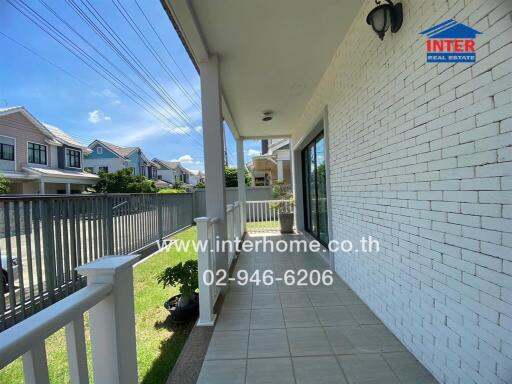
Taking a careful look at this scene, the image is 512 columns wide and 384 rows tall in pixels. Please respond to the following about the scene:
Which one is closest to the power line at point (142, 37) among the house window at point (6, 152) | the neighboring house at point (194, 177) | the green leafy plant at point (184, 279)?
the green leafy plant at point (184, 279)

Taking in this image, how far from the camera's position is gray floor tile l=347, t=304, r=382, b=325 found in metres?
2.62

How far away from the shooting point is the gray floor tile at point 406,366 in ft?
6.05

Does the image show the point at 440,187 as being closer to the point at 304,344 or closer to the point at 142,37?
the point at 304,344

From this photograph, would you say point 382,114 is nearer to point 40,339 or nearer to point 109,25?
point 40,339

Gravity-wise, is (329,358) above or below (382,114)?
below

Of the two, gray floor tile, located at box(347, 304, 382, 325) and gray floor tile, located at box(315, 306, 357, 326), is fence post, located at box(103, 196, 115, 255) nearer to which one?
gray floor tile, located at box(315, 306, 357, 326)

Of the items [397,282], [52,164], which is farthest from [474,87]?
[52,164]

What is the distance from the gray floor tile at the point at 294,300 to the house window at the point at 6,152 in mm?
17124

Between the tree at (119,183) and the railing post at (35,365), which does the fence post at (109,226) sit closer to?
the railing post at (35,365)

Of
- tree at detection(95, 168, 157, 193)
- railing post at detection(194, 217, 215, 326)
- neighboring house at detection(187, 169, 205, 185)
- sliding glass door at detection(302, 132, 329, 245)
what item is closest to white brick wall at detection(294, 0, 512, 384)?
railing post at detection(194, 217, 215, 326)

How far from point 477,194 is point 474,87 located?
20.6 inches

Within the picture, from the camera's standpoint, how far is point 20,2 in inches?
206

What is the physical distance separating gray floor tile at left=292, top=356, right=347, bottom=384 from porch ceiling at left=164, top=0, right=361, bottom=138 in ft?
9.55

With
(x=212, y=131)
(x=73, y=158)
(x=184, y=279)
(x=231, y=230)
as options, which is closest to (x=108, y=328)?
(x=184, y=279)
